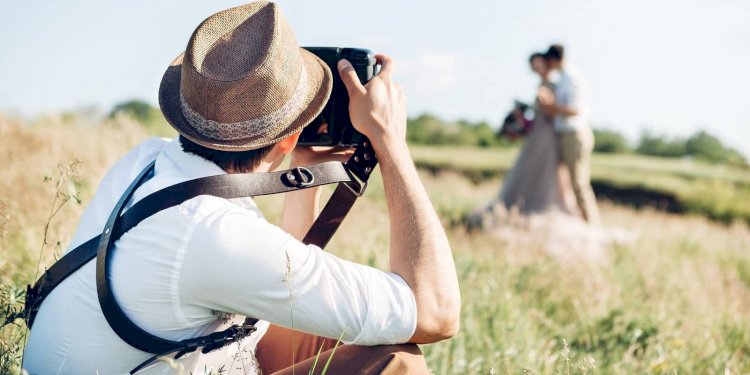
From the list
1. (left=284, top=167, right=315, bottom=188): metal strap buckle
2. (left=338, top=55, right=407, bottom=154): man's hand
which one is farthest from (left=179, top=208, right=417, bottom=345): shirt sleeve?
(left=338, top=55, right=407, bottom=154): man's hand

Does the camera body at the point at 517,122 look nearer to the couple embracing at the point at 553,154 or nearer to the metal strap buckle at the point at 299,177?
the couple embracing at the point at 553,154

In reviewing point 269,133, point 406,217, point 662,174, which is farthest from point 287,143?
point 662,174

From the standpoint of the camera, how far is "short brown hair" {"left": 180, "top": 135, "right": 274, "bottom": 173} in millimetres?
1852

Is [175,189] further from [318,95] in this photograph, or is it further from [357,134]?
[357,134]

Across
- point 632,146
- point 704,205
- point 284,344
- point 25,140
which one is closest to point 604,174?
point 704,205

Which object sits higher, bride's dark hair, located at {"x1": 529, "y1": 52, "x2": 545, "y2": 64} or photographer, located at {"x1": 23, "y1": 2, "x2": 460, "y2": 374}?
photographer, located at {"x1": 23, "y1": 2, "x2": 460, "y2": 374}

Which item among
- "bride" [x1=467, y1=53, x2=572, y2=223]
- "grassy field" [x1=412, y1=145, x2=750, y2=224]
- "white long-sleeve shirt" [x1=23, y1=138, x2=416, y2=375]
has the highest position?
"white long-sleeve shirt" [x1=23, y1=138, x2=416, y2=375]

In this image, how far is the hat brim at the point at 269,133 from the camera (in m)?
1.80

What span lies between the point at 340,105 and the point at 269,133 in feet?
1.21

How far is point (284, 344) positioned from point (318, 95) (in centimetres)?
84

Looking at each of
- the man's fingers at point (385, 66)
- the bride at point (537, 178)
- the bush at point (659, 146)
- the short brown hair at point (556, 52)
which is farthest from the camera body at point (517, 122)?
the bush at point (659, 146)

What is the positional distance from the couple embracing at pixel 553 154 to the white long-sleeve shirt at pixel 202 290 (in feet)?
20.9

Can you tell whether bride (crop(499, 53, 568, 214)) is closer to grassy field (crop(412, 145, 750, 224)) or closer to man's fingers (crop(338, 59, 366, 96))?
man's fingers (crop(338, 59, 366, 96))

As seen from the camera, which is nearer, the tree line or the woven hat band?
the woven hat band
